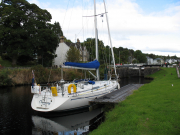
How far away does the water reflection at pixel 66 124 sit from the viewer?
472 inches

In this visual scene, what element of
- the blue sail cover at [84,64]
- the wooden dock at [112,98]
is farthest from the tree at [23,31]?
the wooden dock at [112,98]

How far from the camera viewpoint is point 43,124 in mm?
13305

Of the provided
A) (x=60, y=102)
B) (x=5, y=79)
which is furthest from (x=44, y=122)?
(x=5, y=79)

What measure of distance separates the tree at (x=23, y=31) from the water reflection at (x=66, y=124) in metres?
33.8

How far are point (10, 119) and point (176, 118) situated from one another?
12920 millimetres

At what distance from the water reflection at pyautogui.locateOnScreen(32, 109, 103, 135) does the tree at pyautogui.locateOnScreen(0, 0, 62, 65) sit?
33850mm

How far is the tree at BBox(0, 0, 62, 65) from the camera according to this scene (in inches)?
1695

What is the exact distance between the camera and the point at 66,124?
43.7ft

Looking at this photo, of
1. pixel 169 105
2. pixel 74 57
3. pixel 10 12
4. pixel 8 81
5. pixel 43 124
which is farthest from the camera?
pixel 74 57

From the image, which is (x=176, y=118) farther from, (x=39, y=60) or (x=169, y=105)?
(x=39, y=60)

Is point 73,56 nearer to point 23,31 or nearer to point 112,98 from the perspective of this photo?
point 23,31

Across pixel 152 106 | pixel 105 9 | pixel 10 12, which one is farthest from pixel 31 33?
pixel 152 106

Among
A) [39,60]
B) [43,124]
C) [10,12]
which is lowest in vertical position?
[43,124]

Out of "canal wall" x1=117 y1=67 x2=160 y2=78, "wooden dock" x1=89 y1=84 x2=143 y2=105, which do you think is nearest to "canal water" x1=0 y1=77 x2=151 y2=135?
"wooden dock" x1=89 y1=84 x2=143 y2=105
